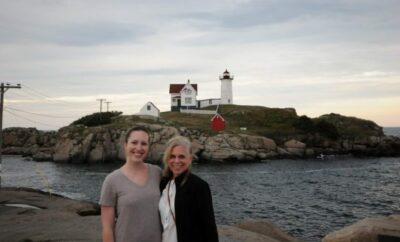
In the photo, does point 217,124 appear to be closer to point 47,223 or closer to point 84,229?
point 47,223

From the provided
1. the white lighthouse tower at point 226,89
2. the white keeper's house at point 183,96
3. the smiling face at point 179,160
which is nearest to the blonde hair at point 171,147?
the smiling face at point 179,160

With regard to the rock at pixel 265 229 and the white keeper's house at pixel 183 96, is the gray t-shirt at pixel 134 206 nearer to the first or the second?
the rock at pixel 265 229

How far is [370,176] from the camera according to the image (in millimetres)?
54469

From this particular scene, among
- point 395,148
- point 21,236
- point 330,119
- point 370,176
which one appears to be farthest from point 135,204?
point 330,119

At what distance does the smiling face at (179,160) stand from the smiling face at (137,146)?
37cm

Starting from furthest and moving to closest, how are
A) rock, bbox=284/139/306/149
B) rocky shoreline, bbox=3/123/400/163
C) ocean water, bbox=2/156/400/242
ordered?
rock, bbox=284/139/306/149 < rocky shoreline, bbox=3/123/400/163 < ocean water, bbox=2/156/400/242

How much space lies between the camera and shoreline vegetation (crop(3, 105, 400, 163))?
73.6 metres

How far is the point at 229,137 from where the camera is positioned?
75875 mm

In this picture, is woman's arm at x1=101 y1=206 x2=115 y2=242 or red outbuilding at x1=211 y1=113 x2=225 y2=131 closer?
woman's arm at x1=101 y1=206 x2=115 y2=242

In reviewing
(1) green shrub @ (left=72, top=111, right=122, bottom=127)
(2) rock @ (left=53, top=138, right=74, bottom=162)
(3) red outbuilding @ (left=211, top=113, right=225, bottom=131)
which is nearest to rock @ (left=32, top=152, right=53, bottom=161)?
(2) rock @ (left=53, top=138, right=74, bottom=162)

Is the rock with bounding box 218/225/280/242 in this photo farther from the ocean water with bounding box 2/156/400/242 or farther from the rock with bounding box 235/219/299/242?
the ocean water with bounding box 2/156/400/242

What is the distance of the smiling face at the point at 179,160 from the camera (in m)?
4.98

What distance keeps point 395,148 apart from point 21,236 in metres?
93.1

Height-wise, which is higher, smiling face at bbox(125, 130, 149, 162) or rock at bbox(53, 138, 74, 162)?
smiling face at bbox(125, 130, 149, 162)
